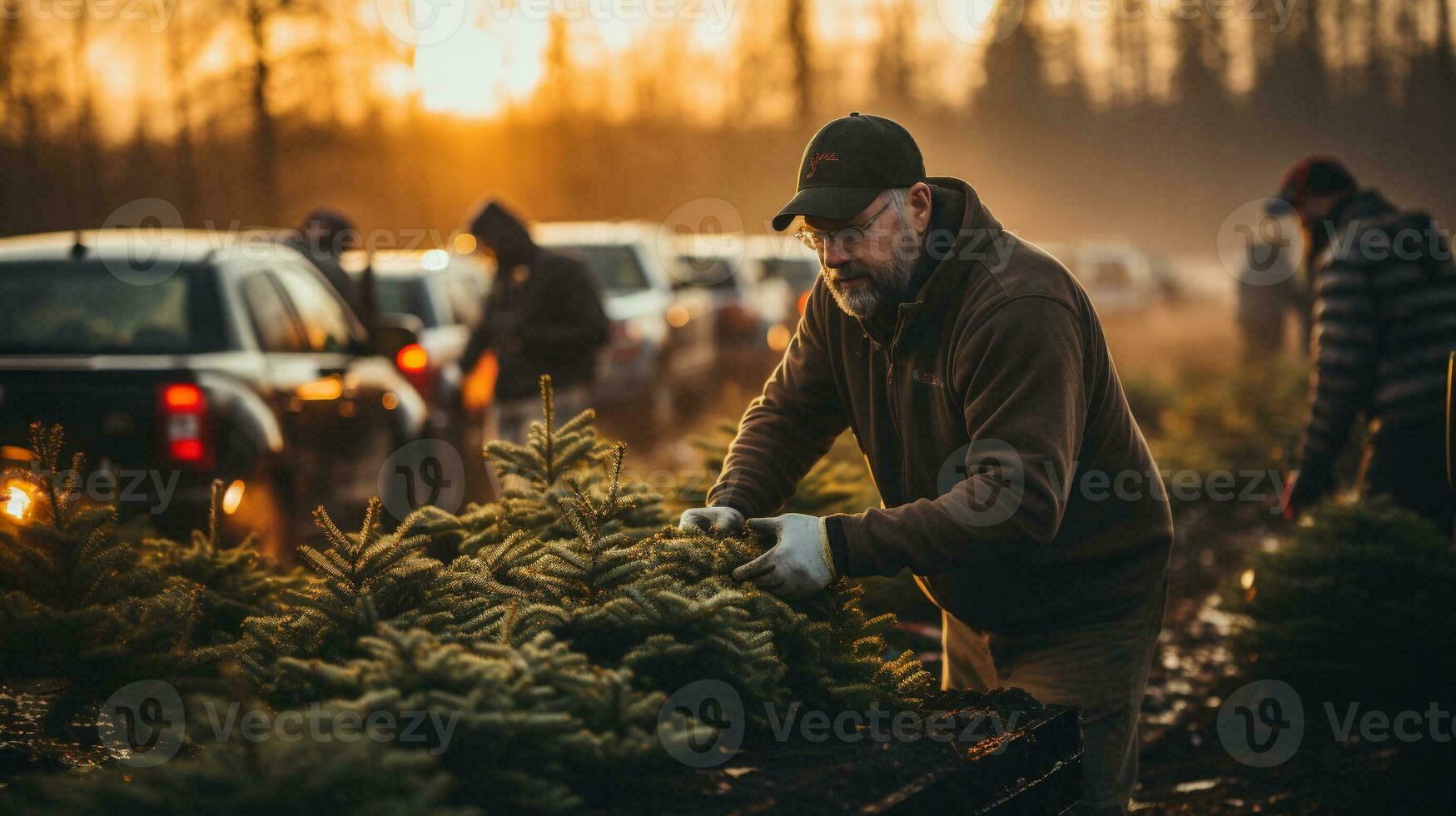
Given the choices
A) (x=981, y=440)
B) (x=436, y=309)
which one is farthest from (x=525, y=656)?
(x=436, y=309)

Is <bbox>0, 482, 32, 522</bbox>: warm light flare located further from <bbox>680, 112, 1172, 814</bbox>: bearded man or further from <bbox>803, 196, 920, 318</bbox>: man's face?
<bbox>803, 196, 920, 318</bbox>: man's face

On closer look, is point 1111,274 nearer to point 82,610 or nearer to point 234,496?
point 234,496

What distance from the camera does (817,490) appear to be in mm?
5145

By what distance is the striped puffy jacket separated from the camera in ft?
19.0

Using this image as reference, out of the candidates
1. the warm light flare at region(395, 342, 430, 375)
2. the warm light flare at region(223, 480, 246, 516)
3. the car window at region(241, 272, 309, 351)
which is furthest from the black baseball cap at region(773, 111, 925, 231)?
the warm light flare at region(395, 342, 430, 375)

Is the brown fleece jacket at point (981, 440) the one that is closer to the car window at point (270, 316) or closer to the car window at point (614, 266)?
the car window at point (270, 316)

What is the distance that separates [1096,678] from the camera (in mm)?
3762

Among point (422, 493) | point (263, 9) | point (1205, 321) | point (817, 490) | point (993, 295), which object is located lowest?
point (1205, 321)

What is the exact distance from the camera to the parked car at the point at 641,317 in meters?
15.0

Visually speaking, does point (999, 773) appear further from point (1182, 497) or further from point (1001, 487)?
point (1182, 497)

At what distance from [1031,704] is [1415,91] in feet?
160

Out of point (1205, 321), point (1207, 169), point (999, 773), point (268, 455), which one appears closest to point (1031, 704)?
point (999, 773)

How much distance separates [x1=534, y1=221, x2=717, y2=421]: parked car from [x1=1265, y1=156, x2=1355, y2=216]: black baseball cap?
8492mm

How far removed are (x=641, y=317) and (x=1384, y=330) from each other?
33.3 ft
